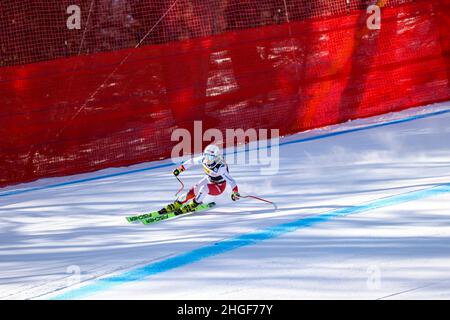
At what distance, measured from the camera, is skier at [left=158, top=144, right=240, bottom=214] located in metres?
7.23

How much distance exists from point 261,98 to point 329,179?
290cm

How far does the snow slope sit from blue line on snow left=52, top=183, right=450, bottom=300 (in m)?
0.01

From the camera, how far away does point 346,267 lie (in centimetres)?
557

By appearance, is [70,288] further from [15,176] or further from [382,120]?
[382,120]

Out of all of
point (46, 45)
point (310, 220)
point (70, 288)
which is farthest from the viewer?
point (46, 45)

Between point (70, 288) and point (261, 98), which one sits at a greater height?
point (261, 98)

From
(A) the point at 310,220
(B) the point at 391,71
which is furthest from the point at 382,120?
(A) the point at 310,220

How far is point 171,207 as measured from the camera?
7418mm

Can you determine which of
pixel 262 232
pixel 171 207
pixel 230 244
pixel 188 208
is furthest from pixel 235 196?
pixel 230 244

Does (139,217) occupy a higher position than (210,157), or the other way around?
(210,157)

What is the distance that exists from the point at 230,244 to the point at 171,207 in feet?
4.04

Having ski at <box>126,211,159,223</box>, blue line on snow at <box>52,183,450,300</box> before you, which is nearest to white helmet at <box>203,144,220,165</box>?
ski at <box>126,211,159,223</box>

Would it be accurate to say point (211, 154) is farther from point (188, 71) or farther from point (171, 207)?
point (188, 71)

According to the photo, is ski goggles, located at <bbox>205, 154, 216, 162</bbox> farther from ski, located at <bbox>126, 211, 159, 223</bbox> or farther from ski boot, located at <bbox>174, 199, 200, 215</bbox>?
ski, located at <bbox>126, 211, 159, 223</bbox>
